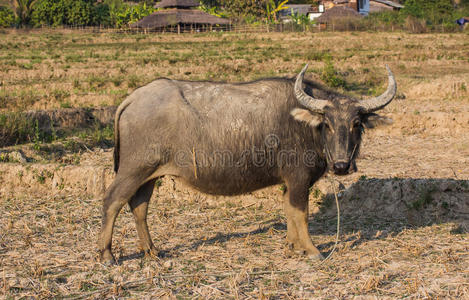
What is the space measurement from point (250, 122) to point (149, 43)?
86.0 feet

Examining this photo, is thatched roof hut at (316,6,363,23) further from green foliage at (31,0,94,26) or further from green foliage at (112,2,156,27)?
green foliage at (31,0,94,26)

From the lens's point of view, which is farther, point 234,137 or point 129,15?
point 129,15

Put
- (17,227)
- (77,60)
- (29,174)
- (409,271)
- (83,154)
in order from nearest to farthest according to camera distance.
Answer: (409,271)
(17,227)
(29,174)
(83,154)
(77,60)

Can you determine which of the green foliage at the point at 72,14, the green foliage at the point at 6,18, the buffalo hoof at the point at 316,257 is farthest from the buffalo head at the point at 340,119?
the green foliage at the point at 6,18

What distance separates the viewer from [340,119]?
11.7ft

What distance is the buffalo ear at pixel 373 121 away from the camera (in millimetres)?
3742

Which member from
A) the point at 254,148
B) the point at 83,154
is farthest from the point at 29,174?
the point at 254,148

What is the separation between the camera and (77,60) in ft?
66.2

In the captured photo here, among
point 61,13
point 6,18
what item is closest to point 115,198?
point 61,13

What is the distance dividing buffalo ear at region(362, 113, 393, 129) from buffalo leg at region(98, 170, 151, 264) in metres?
1.75

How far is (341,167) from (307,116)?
489mm

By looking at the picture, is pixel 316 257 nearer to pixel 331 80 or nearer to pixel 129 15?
pixel 331 80

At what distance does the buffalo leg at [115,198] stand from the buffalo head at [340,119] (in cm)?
131

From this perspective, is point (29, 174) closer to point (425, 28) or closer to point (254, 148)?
point (254, 148)
